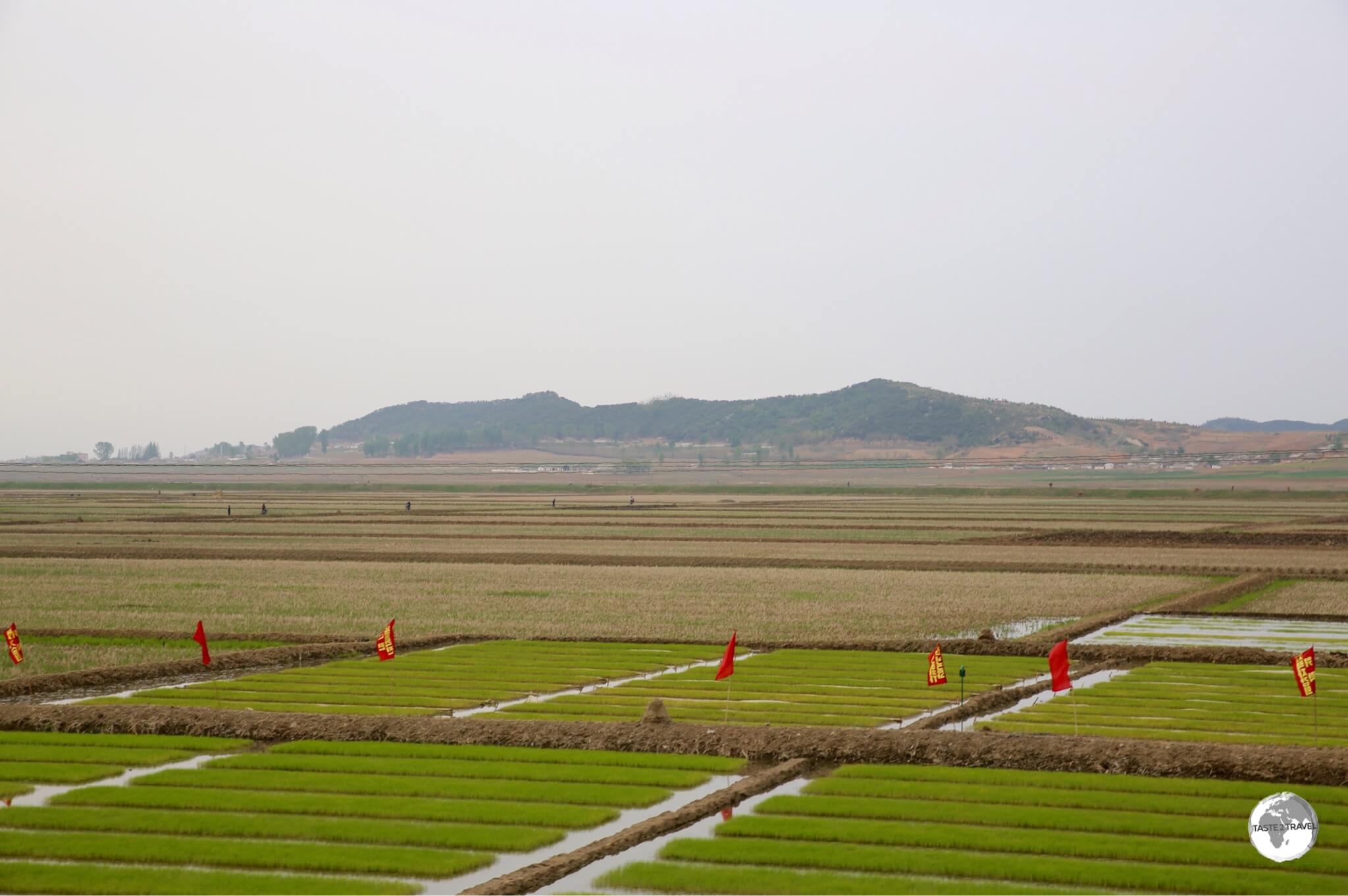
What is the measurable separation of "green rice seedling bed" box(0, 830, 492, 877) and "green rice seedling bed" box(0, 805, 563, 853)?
206 millimetres

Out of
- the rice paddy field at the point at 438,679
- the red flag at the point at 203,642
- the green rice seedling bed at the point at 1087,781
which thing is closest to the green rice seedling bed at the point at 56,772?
the rice paddy field at the point at 438,679

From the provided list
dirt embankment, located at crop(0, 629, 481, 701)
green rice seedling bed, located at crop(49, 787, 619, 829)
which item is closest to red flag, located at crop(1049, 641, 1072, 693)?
green rice seedling bed, located at crop(49, 787, 619, 829)

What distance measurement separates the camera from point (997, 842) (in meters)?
12.3

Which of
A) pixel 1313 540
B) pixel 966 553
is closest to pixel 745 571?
pixel 966 553

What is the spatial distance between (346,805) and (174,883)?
2.62 m

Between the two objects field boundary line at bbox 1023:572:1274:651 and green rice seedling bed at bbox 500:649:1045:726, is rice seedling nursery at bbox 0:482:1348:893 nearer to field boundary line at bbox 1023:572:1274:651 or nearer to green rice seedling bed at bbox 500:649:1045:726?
green rice seedling bed at bbox 500:649:1045:726

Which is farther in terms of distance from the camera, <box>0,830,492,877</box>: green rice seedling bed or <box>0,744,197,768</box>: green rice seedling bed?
<box>0,744,197,768</box>: green rice seedling bed

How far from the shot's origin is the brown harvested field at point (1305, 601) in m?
33.6

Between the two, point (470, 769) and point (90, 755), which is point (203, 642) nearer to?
point (90, 755)

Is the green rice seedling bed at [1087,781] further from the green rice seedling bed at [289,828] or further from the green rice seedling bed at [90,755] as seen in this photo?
the green rice seedling bed at [90,755]

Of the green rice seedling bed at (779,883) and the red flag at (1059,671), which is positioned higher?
the red flag at (1059,671)

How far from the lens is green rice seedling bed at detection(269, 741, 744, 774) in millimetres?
15945

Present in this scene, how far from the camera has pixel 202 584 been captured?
128ft

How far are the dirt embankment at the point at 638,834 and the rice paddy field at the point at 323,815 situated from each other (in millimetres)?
532
